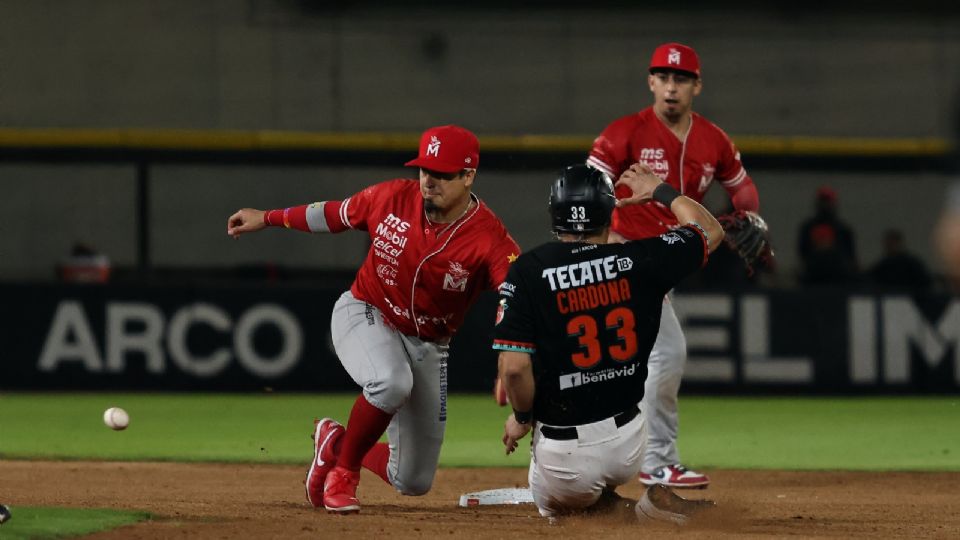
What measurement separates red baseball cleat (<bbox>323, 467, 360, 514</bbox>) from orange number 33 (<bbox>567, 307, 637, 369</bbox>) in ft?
4.41

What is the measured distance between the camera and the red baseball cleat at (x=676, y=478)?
7.90m

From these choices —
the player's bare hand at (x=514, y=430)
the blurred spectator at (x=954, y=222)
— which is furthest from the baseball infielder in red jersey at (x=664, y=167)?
the blurred spectator at (x=954, y=222)

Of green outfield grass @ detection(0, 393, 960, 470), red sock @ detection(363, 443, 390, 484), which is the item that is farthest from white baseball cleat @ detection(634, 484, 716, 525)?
green outfield grass @ detection(0, 393, 960, 470)

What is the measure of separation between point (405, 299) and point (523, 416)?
3.61 feet

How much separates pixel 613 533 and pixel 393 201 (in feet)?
6.00

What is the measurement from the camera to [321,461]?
6.80 meters

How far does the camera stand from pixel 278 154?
49.9 feet

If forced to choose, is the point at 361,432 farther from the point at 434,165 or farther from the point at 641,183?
the point at 641,183

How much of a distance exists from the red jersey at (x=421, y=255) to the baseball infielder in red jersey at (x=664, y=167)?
1.42 metres

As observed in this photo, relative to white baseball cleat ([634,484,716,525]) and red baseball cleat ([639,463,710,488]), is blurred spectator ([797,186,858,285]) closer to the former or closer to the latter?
red baseball cleat ([639,463,710,488])

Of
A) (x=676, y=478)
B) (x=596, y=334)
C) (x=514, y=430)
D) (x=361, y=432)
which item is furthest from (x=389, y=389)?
(x=676, y=478)

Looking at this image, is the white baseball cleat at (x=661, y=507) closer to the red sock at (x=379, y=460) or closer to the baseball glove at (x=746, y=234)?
the red sock at (x=379, y=460)

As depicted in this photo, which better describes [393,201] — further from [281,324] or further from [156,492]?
[281,324]

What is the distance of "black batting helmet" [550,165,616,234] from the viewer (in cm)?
580
